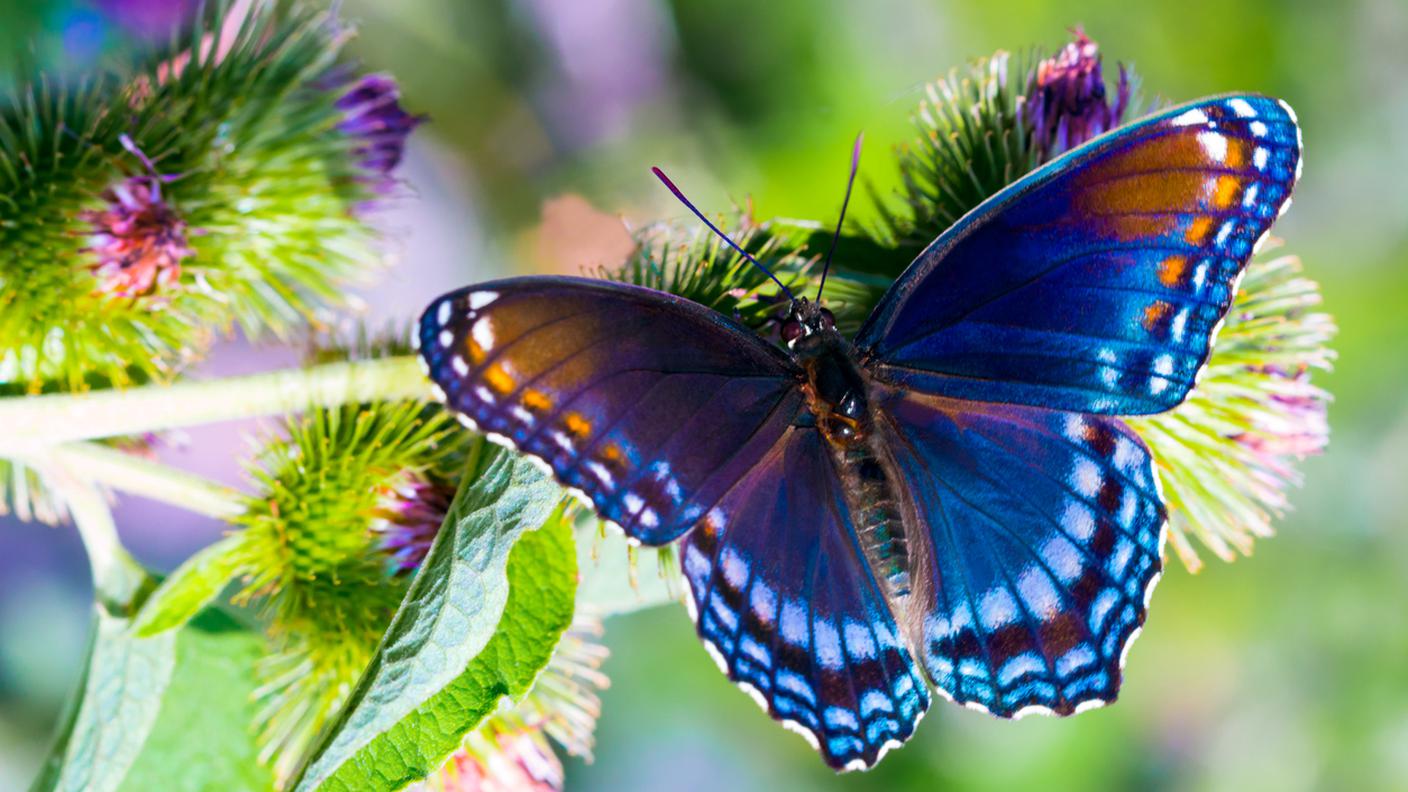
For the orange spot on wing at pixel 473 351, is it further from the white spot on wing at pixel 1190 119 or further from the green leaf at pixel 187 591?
the white spot on wing at pixel 1190 119

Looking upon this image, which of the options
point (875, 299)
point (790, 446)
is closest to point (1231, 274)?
point (875, 299)

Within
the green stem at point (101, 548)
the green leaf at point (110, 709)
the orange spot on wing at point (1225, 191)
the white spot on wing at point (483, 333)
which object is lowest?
the green leaf at point (110, 709)

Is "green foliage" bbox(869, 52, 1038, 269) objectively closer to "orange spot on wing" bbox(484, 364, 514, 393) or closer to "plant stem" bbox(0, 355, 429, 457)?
"orange spot on wing" bbox(484, 364, 514, 393)

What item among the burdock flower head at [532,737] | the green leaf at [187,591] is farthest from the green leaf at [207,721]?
the burdock flower head at [532,737]

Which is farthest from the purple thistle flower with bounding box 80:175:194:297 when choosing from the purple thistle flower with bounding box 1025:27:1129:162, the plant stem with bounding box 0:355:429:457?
the purple thistle flower with bounding box 1025:27:1129:162

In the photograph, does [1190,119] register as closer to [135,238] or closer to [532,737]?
[532,737]

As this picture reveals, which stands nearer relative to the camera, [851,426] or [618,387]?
[618,387]

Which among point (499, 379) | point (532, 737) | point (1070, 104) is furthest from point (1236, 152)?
point (532, 737)

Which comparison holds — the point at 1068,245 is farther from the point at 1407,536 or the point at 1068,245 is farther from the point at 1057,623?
the point at 1407,536
